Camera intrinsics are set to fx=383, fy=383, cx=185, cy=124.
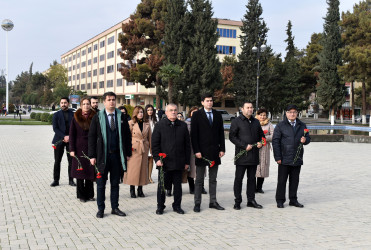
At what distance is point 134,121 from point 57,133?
1.83 meters

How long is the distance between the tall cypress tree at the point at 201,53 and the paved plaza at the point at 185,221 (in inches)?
1350

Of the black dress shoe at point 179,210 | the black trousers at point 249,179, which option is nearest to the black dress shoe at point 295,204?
the black trousers at point 249,179

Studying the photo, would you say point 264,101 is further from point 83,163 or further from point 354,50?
point 83,163

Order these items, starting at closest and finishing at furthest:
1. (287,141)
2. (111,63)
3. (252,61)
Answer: (287,141)
(252,61)
(111,63)

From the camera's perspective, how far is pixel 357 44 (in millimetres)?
43281

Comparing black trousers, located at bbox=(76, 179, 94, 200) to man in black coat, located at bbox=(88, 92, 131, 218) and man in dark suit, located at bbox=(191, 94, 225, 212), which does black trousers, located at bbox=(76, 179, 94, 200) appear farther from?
man in dark suit, located at bbox=(191, 94, 225, 212)

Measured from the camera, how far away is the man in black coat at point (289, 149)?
694cm

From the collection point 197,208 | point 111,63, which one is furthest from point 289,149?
point 111,63

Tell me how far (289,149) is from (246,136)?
2.83 ft

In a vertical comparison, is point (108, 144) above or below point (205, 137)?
below

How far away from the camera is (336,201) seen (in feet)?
24.5

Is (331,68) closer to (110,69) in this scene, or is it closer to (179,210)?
(110,69)

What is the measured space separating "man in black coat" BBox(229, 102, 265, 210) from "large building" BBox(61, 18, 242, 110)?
1689 inches

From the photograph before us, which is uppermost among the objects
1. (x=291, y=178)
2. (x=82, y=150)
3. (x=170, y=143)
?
(x=170, y=143)
